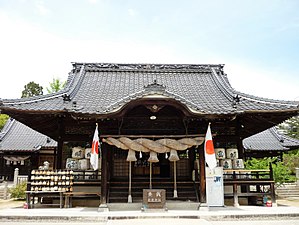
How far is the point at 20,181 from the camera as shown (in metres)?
20.3

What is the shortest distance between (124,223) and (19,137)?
21000 millimetres

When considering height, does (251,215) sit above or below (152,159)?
below

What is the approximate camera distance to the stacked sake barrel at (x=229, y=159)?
12331 mm

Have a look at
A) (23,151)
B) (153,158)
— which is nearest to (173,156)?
(153,158)

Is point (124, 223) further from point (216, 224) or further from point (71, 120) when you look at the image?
point (71, 120)

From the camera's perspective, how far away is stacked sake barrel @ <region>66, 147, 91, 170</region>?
1223 centimetres

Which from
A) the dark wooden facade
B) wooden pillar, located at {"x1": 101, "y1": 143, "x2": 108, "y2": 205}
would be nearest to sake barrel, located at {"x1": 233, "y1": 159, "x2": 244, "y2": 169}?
the dark wooden facade

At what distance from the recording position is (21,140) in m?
25.9

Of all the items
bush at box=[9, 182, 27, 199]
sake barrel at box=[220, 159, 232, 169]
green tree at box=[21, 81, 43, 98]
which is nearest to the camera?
sake barrel at box=[220, 159, 232, 169]

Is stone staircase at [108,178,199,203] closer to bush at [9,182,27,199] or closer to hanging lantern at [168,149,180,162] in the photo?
hanging lantern at [168,149,180,162]

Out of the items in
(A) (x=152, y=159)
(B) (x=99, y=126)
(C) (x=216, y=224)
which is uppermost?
(B) (x=99, y=126)

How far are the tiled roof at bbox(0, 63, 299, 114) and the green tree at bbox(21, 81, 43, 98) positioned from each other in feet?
93.8

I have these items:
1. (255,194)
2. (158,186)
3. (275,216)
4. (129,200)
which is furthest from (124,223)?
(255,194)

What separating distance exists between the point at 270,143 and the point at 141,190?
16.6 metres
